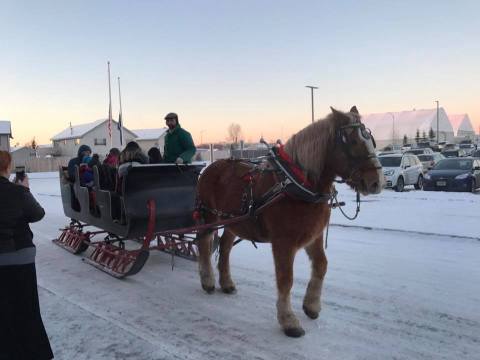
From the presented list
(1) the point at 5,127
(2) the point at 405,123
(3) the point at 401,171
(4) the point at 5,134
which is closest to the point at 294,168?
(3) the point at 401,171

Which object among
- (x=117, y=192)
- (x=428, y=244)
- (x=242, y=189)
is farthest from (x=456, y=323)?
(x=117, y=192)

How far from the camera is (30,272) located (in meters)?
3.47

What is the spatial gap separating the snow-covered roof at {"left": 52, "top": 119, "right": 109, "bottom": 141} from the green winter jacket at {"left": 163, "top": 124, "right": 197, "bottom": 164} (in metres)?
59.1

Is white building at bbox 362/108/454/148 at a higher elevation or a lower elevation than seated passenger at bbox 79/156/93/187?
higher

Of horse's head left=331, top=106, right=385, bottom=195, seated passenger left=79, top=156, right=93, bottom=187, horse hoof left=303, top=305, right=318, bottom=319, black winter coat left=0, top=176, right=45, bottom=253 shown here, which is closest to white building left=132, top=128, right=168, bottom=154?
seated passenger left=79, top=156, right=93, bottom=187

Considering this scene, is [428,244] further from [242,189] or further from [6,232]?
[6,232]

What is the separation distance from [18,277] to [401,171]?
16.9 meters

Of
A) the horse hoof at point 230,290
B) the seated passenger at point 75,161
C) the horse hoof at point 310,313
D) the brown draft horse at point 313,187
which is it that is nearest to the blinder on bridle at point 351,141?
the brown draft horse at point 313,187

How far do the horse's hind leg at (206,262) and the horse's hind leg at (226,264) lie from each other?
125 millimetres

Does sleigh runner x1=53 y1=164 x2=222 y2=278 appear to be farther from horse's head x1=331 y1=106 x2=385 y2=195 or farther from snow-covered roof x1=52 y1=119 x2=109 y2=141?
snow-covered roof x1=52 y1=119 x2=109 y2=141

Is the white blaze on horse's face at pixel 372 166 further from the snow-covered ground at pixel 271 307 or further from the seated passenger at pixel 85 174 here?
the seated passenger at pixel 85 174

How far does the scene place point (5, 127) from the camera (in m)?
45.6

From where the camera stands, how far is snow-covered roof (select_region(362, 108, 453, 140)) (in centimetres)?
9638

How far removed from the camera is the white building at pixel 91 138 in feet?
203
